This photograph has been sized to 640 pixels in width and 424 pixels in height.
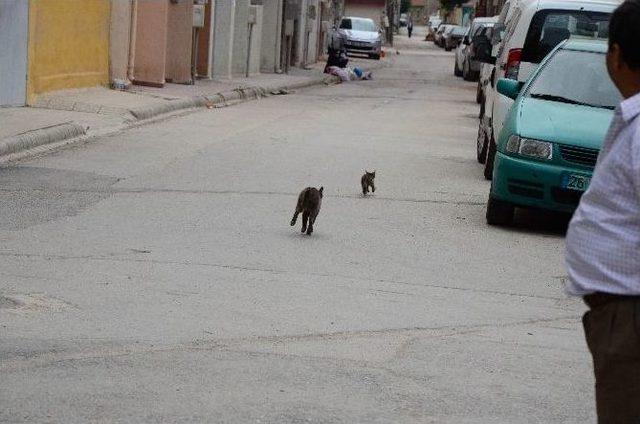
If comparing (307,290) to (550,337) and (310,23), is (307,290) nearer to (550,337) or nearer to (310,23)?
(550,337)

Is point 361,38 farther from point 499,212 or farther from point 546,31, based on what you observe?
point 499,212

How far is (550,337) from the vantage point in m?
8.09

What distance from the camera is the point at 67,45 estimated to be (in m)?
23.5

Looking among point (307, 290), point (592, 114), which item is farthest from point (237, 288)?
point (592, 114)

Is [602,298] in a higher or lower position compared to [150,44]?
higher

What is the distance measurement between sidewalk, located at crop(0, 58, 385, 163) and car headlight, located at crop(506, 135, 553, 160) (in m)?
5.92

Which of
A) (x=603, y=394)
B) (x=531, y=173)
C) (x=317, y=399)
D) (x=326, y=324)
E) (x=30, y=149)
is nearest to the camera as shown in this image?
(x=603, y=394)

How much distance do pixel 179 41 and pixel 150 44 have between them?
2.39 meters

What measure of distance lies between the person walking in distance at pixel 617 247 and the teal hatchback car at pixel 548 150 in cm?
823

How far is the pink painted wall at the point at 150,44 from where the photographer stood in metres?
27.9

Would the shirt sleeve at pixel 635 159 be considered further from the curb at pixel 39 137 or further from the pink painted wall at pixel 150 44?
the pink painted wall at pixel 150 44

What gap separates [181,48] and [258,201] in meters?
17.7

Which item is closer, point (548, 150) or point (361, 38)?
point (548, 150)

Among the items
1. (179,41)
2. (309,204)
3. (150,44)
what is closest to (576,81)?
(309,204)
